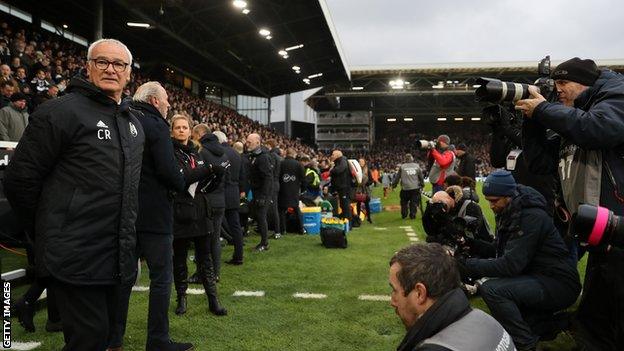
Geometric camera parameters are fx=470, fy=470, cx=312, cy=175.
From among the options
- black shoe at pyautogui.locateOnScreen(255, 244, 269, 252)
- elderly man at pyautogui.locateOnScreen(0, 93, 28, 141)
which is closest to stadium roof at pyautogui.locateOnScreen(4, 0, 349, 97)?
elderly man at pyautogui.locateOnScreen(0, 93, 28, 141)

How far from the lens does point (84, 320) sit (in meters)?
2.00

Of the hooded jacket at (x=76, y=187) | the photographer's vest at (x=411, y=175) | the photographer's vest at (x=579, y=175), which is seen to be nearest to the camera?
the hooded jacket at (x=76, y=187)

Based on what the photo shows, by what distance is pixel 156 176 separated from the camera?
3.03 metres

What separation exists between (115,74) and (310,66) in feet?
76.2

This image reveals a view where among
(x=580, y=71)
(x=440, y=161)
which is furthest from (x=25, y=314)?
(x=440, y=161)

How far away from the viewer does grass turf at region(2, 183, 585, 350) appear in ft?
11.6

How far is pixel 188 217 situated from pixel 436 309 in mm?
2779

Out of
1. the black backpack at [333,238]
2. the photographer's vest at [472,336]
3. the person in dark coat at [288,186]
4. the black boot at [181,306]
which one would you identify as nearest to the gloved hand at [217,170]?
the black boot at [181,306]

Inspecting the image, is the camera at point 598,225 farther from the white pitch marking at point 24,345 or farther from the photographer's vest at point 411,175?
the photographer's vest at point 411,175

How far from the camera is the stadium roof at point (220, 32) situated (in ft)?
51.8

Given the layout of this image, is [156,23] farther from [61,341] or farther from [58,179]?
[58,179]

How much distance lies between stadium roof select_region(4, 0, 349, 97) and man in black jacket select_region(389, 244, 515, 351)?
39.0 feet

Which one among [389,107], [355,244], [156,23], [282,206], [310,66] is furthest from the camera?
[389,107]

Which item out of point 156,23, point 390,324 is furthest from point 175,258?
point 156,23
